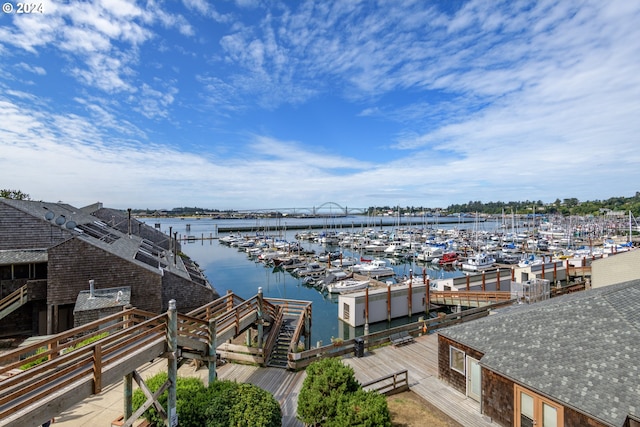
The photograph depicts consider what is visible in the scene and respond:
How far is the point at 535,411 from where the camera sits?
9.30 meters

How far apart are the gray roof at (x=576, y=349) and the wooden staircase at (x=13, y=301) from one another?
2394 centimetres

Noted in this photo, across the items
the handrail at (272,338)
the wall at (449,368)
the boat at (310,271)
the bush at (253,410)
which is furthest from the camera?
the boat at (310,271)

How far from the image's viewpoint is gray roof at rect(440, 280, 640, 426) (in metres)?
8.22

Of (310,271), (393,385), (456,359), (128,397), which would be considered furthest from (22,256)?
(310,271)

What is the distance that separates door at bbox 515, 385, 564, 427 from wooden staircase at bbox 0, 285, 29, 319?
1013 inches

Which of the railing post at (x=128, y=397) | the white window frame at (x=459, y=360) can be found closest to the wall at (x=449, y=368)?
the white window frame at (x=459, y=360)

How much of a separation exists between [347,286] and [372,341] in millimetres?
22788

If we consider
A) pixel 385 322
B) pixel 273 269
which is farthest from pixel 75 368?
pixel 273 269

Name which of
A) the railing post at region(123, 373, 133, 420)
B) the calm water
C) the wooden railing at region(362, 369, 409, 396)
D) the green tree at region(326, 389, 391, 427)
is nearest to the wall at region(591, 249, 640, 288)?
the calm water

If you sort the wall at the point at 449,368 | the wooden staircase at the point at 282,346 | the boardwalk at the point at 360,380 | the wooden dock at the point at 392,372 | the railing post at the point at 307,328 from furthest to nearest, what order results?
1. the railing post at the point at 307,328
2. the wooden staircase at the point at 282,346
3. the wall at the point at 449,368
4. the wooden dock at the point at 392,372
5. the boardwalk at the point at 360,380

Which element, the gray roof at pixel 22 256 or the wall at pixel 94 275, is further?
the gray roof at pixel 22 256

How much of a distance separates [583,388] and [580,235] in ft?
367

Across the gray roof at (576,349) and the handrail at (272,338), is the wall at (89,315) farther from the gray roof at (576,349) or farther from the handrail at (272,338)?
the gray roof at (576,349)

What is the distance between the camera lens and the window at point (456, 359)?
40.6 feet
